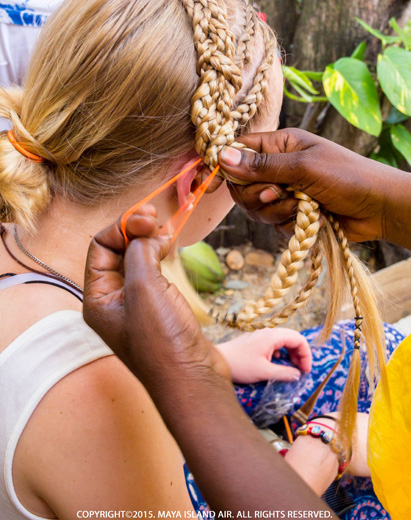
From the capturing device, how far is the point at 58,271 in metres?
1.15

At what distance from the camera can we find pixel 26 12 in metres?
2.02

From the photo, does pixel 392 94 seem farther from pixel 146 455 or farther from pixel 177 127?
pixel 146 455

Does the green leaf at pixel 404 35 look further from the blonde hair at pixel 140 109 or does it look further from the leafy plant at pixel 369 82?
the blonde hair at pixel 140 109

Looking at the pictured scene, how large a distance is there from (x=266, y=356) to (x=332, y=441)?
39cm

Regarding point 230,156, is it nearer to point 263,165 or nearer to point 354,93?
point 263,165

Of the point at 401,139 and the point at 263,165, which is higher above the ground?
the point at 263,165

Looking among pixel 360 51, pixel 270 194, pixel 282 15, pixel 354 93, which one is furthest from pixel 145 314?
pixel 282 15

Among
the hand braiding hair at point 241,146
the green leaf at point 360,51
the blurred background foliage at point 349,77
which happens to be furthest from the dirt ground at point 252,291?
the hand braiding hair at point 241,146

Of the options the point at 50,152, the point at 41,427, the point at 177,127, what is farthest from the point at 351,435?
the point at 50,152

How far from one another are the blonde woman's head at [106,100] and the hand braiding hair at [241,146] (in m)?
0.02

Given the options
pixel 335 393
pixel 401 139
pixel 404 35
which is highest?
pixel 404 35

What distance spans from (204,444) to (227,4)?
1.03m

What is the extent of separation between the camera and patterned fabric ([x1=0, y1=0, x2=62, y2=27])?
1.99 metres

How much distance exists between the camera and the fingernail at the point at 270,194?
3.47 ft
